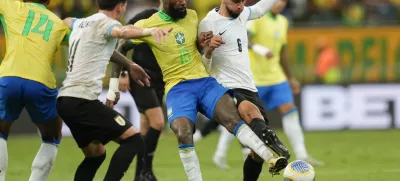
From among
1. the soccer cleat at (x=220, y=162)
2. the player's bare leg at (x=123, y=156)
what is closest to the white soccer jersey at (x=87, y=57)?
the player's bare leg at (x=123, y=156)

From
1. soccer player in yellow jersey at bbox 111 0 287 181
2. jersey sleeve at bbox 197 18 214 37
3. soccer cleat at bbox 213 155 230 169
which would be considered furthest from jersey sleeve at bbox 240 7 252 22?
soccer cleat at bbox 213 155 230 169

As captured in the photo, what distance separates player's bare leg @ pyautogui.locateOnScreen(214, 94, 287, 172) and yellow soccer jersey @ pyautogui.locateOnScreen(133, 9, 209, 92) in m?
0.43

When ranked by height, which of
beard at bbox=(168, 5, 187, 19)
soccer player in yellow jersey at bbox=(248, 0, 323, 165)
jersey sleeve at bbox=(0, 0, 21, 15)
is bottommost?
soccer player in yellow jersey at bbox=(248, 0, 323, 165)

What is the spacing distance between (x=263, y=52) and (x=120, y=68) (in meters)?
2.99

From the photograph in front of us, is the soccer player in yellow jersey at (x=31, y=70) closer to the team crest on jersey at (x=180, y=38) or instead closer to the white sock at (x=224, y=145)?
the team crest on jersey at (x=180, y=38)

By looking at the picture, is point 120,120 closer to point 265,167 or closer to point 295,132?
point 265,167

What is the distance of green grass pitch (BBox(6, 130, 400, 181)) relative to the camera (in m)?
11.8

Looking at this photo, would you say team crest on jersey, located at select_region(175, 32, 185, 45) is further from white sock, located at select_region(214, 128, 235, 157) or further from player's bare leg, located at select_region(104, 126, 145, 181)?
white sock, located at select_region(214, 128, 235, 157)

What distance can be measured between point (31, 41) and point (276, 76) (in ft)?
18.2

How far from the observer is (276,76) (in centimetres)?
1383

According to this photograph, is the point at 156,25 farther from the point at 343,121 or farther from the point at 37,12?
the point at 343,121

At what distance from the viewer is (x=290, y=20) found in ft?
78.6

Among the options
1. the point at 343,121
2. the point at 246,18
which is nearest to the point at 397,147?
the point at 343,121

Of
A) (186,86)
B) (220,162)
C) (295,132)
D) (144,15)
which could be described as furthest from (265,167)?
(186,86)
